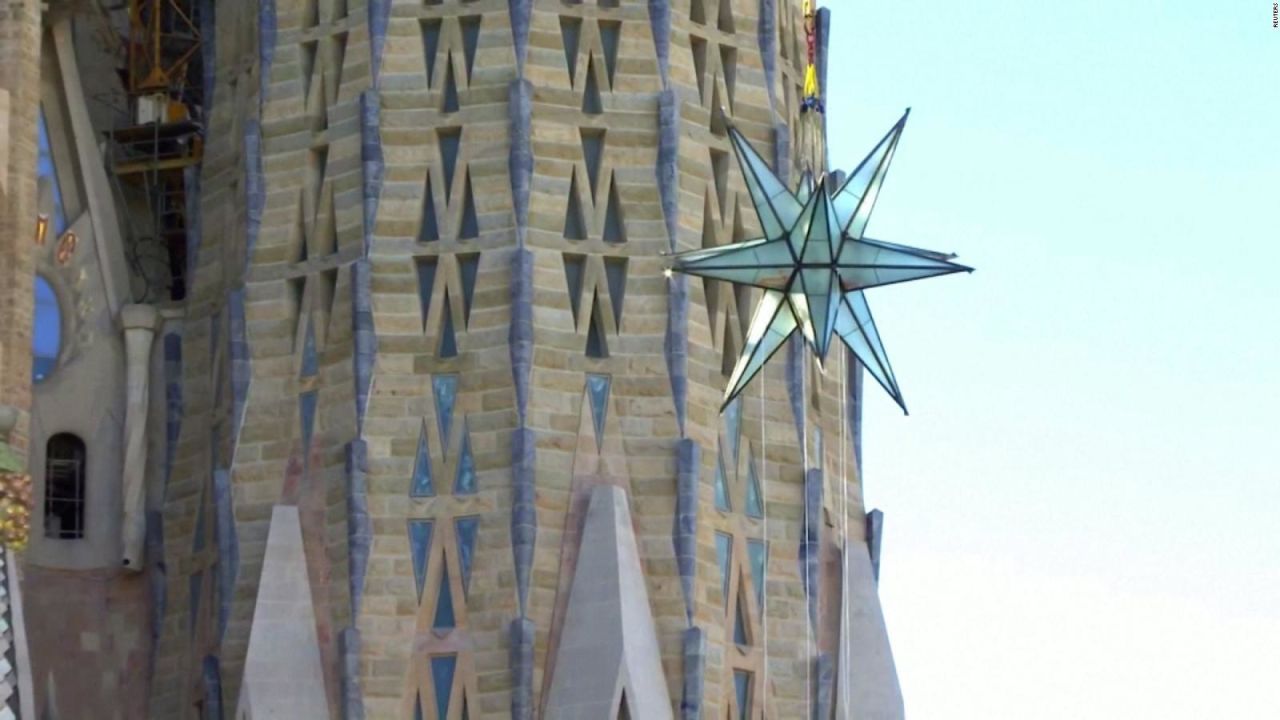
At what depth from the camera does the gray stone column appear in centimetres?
5744

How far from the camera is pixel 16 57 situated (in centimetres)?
5681

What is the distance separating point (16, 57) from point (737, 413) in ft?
31.5

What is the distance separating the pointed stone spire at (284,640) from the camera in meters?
53.7

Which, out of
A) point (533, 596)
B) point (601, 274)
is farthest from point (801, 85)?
point (533, 596)

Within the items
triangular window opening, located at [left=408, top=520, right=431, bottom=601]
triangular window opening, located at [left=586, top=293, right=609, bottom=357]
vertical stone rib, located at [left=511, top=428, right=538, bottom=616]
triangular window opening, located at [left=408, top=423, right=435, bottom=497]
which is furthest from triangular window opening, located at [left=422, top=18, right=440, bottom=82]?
triangular window opening, located at [left=408, top=520, right=431, bottom=601]

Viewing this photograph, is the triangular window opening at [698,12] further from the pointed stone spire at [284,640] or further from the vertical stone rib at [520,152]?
the pointed stone spire at [284,640]

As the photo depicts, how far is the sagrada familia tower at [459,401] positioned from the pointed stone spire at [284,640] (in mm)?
47

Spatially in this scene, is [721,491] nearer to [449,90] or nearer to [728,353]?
[728,353]

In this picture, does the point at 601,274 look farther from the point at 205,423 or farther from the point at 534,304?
the point at 205,423

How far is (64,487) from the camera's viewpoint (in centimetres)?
5834

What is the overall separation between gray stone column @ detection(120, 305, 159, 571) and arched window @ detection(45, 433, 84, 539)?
0.75 m

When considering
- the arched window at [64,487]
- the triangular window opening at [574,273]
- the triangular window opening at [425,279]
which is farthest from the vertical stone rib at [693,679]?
the arched window at [64,487]

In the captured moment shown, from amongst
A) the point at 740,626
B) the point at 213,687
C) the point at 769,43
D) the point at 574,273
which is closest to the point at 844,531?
the point at 740,626

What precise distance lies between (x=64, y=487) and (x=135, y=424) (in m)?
1.26
